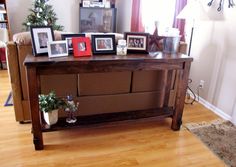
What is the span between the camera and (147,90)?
235 centimetres

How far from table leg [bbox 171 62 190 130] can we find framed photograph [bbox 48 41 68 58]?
1.11m

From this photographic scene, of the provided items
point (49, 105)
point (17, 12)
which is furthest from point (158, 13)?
point (17, 12)

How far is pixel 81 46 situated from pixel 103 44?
8.4 inches

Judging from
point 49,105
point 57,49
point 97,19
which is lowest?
point 49,105

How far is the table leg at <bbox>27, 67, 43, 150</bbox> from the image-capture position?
1.64 m

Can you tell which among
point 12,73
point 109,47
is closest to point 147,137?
point 109,47

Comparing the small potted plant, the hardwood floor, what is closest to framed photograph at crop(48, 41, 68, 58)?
the small potted plant

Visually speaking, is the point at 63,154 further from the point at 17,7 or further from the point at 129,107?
the point at 17,7

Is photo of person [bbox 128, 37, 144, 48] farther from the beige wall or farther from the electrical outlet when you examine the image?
the electrical outlet

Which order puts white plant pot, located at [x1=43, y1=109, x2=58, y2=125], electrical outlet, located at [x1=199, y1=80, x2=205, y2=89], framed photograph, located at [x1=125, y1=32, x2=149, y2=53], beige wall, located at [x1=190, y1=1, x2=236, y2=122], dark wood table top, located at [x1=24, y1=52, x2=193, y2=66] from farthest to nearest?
1. electrical outlet, located at [x1=199, y1=80, x2=205, y2=89]
2. beige wall, located at [x1=190, y1=1, x2=236, y2=122]
3. framed photograph, located at [x1=125, y1=32, x2=149, y2=53]
4. white plant pot, located at [x1=43, y1=109, x2=58, y2=125]
5. dark wood table top, located at [x1=24, y1=52, x2=193, y2=66]

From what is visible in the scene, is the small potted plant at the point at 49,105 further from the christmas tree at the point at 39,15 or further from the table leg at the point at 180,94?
the christmas tree at the point at 39,15

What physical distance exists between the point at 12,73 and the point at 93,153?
1070mm

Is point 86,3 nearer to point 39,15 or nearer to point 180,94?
point 39,15

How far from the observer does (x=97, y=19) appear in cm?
509
